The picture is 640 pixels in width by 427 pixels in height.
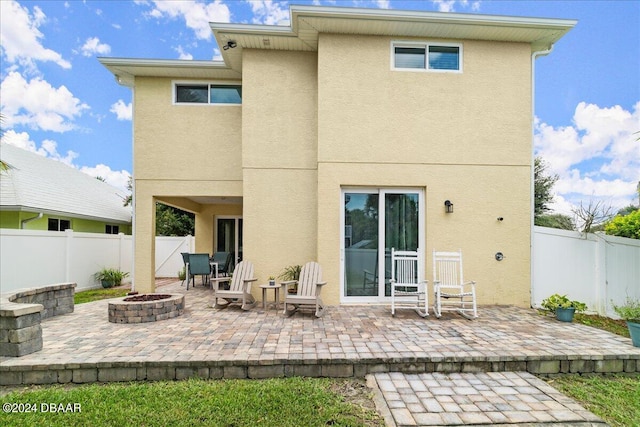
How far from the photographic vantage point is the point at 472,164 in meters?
6.84

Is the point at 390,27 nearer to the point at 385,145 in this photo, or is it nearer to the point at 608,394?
the point at 385,145

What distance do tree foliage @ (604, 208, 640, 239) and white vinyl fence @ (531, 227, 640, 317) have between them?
56.4 inches

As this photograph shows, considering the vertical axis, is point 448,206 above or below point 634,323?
above

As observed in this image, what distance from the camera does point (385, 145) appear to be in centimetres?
675

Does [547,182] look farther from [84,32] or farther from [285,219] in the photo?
[84,32]

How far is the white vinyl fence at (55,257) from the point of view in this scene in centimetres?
722

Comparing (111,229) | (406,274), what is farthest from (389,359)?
(111,229)

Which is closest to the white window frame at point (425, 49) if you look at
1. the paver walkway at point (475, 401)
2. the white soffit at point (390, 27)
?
the white soffit at point (390, 27)

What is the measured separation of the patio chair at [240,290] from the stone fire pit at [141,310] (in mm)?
945

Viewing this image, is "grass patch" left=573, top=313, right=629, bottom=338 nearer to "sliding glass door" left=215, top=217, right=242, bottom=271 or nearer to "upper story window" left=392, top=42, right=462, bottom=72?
"upper story window" left=392, top=42, right=462, bottom=72

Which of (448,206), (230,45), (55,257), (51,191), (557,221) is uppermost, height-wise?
(230,45)

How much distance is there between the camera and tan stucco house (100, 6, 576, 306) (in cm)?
667

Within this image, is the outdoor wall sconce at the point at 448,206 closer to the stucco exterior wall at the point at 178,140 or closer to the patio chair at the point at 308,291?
the patio chair at the point at 308,291

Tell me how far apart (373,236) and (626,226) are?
233 inches
